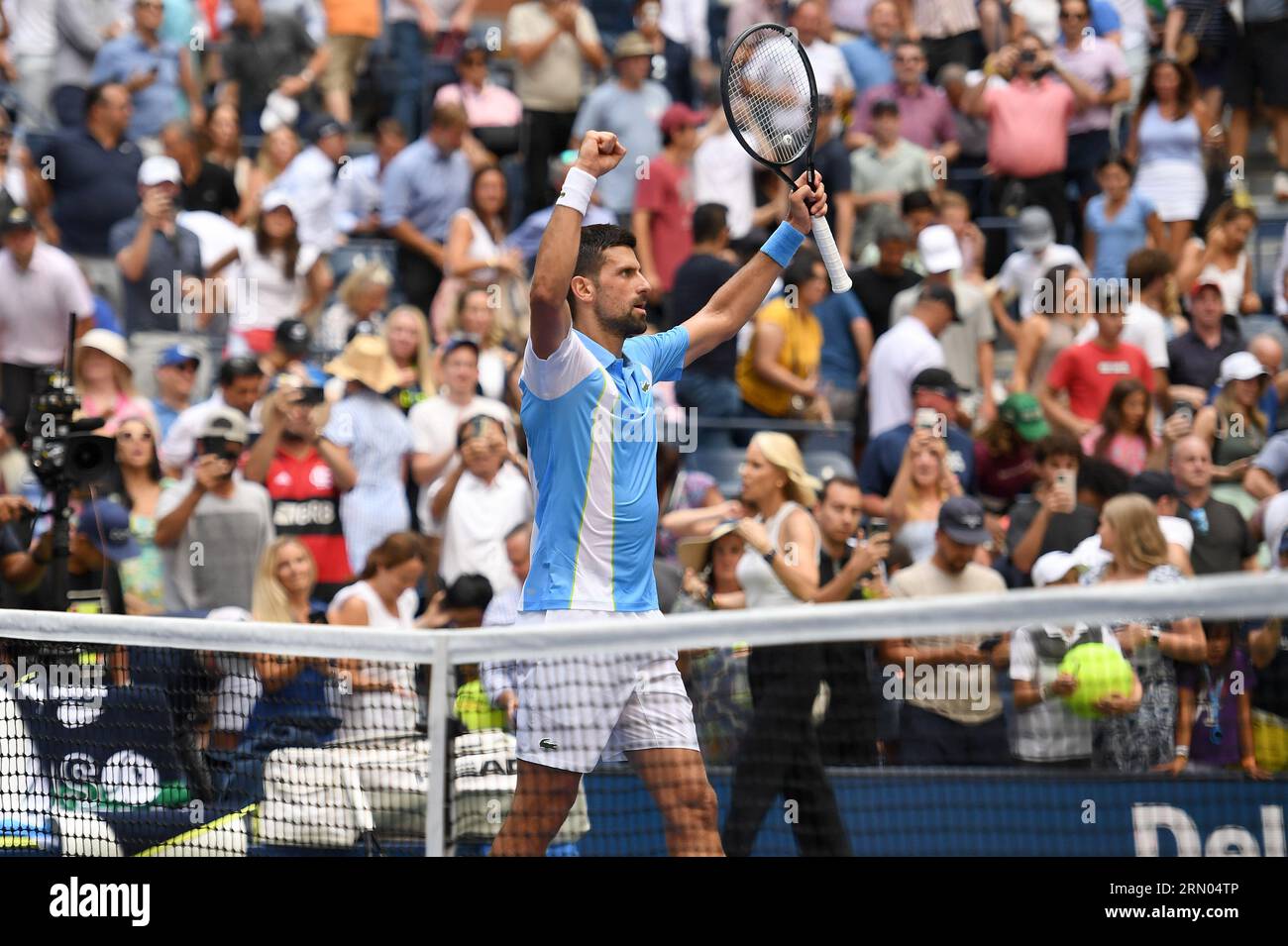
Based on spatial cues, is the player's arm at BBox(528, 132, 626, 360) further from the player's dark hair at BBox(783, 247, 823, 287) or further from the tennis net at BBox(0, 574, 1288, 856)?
the player's dark hair at BBox(783, 247, 823, 287)

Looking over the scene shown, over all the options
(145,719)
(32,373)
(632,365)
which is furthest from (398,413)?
(632,365)

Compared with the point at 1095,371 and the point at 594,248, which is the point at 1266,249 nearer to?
the point at 1095,371

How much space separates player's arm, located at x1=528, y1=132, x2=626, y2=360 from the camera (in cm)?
521

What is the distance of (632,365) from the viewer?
5770 millimetres

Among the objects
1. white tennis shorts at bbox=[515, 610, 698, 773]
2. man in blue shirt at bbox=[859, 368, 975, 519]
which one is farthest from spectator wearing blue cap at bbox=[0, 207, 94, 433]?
white tennis shorts at bbox=[515, 610, 698, 773]

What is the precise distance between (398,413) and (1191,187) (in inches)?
213

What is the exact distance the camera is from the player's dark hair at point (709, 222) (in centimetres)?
1059

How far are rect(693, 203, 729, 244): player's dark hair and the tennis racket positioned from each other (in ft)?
13.9

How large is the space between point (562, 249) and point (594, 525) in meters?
0.80

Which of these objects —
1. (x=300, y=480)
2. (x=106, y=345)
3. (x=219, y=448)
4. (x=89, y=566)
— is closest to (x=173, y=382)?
(x=106, y=345)

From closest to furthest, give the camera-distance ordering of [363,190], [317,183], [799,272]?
[799,272]
[317,183]
[363,190]

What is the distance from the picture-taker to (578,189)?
17.5ft
